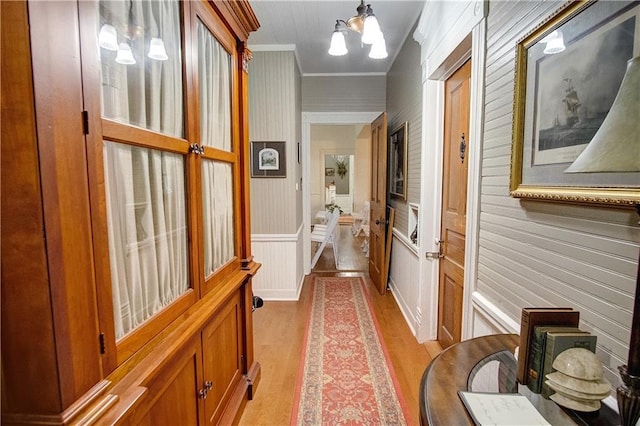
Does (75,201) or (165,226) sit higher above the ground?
(75,201)

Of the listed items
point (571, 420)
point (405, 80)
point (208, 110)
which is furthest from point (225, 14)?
point (405, 80)

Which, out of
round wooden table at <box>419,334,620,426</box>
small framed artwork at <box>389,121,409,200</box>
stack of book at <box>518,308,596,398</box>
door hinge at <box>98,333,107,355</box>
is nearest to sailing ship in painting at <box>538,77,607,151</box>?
stack of book at <box>518,308,596,398</box>

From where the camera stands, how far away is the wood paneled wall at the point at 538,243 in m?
0.84

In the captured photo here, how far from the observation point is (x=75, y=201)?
0.68 m

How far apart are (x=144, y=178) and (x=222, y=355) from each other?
1.04m

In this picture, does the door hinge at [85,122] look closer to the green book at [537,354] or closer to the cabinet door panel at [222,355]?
the cabinet door panel at [222,355]

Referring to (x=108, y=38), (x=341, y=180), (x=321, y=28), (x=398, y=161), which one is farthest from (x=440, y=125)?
(x=341, y=180)

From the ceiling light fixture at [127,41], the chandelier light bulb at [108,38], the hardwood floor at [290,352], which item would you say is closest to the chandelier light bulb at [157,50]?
the ceiling light fixture at [127,41]

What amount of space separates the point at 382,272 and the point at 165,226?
3102 millimetres

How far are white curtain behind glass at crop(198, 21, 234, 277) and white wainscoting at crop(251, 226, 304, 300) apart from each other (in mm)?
1931

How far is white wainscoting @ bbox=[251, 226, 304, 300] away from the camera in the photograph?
3711mm

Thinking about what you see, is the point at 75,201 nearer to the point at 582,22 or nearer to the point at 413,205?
the point at 582,22

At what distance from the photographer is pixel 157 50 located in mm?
1068

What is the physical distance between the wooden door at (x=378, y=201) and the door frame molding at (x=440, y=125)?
1060 mm
